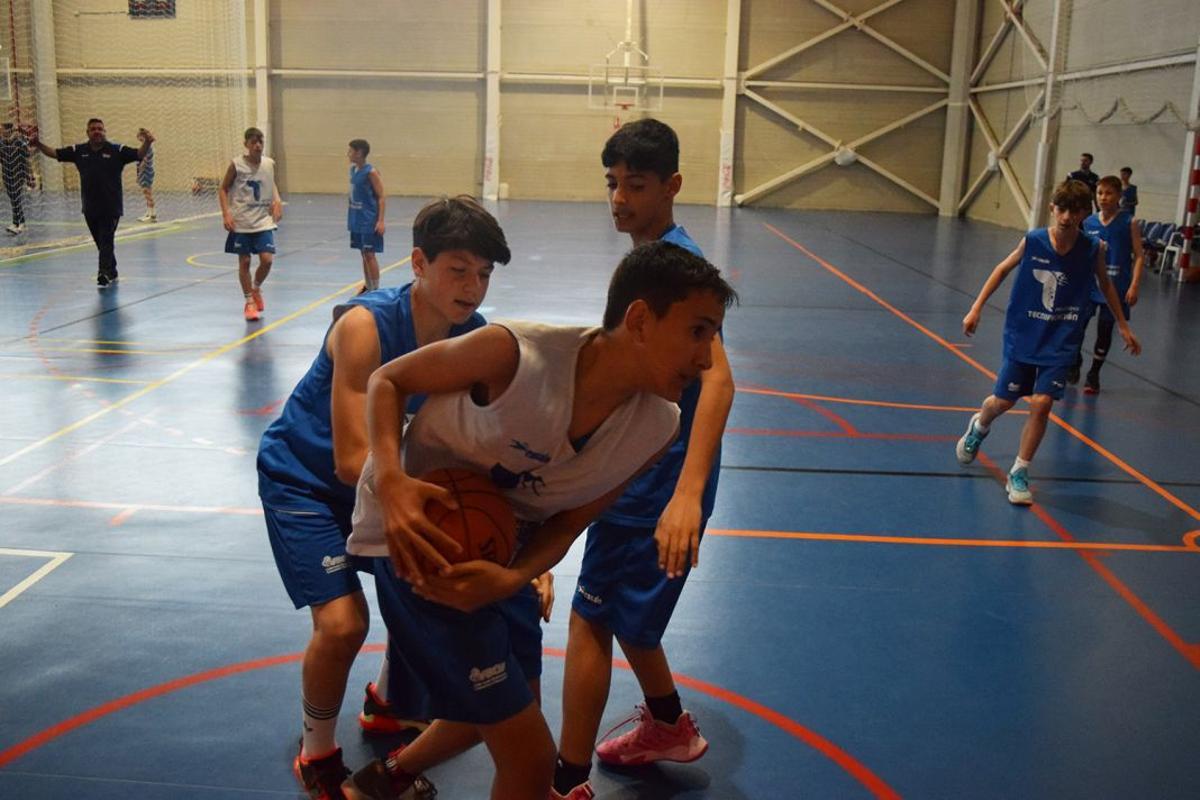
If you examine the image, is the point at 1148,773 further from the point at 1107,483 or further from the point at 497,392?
the point at 1107,483

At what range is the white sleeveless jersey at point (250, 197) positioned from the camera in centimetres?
1116

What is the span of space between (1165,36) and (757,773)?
18946 mm

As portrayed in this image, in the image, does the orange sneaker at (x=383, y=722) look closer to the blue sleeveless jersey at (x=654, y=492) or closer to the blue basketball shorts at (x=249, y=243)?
the blue sleeveless jersey at (x=654, y=492)

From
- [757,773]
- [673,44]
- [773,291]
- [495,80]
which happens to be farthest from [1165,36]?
[757,773]

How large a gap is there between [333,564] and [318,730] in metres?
0.47

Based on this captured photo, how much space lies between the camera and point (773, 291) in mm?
14305

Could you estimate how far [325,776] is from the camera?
3051mm

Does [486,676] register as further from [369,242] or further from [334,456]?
[369,242]

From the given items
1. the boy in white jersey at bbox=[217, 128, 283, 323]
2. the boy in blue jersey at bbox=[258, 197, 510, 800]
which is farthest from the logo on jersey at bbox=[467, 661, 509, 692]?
the boy in white jersey at bbox=[217, 128, 283, 323]

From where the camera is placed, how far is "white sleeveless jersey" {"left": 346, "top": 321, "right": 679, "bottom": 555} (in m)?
2.24

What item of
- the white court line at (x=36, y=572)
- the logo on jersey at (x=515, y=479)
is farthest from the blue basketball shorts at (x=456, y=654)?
the white court line at (x=36, y=572)

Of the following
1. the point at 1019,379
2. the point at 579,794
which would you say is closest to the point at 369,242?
the point at 1019,379

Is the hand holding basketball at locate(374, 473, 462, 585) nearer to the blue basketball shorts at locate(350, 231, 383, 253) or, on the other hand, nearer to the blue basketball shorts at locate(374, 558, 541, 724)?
the blue basketball shorts at locate(374, 558, 541, 724)

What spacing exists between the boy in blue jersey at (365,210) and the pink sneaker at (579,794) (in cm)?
982
